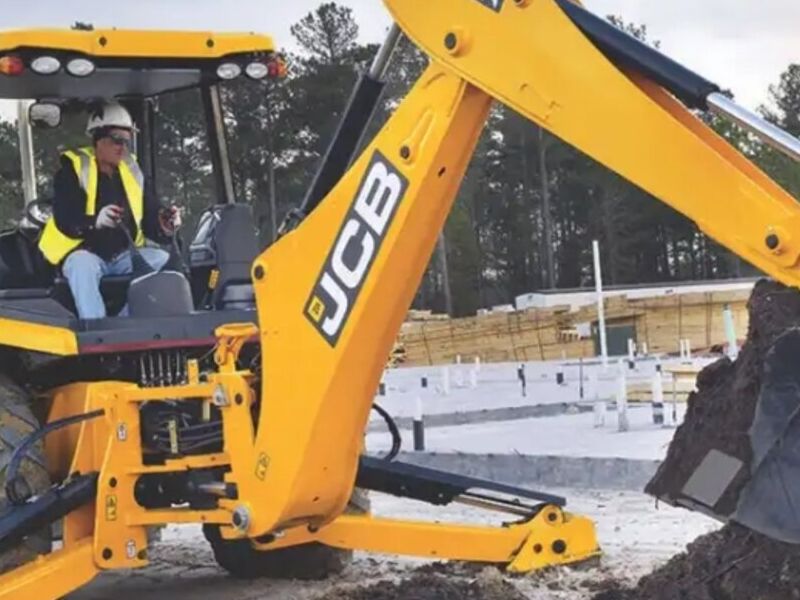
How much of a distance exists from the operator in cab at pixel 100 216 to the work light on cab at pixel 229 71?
491 mm

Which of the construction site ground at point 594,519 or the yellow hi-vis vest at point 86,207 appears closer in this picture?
the construction site ground at point 594,519

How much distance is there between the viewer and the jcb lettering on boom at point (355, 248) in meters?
4.70

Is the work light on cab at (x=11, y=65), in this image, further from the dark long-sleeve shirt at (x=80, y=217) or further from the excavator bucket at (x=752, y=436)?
the excavator bucket at (x=752, y=436)

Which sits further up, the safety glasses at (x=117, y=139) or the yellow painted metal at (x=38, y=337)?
the safety glasses at (x=117, y=139)

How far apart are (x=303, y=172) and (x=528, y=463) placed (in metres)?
21.6

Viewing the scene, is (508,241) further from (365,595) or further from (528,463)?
(365,595)

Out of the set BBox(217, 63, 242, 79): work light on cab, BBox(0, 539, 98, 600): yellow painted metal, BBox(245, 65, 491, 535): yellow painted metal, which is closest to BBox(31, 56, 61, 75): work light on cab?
BBox(217, 63, 242, 79): work light on cab

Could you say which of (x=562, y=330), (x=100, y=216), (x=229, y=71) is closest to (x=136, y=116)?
(x=229, y=71)

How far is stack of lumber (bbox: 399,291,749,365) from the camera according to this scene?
3045 cm

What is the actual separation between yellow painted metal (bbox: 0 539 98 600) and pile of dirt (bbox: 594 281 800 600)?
2.28m

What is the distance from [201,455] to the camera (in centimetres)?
564

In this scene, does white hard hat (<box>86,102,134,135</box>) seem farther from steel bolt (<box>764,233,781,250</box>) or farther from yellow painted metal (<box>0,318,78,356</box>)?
steel bolt (<box>764,233,781,250</box>)

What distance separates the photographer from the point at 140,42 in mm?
6199

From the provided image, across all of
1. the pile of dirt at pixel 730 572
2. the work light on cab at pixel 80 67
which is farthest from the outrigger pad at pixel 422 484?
the work light on cab at pixel 80 67
